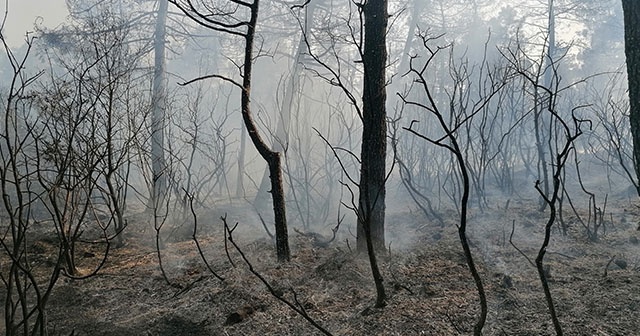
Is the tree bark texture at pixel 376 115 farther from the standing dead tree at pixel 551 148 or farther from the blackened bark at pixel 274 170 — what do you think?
the standing dead tree at pixel 551 148

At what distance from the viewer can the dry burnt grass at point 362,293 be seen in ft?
10.4

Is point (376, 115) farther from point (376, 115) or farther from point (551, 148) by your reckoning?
point (551, 148)

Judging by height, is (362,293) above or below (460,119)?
below

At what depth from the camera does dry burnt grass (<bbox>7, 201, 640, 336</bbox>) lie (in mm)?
3156

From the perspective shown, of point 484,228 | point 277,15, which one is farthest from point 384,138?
point 277,15

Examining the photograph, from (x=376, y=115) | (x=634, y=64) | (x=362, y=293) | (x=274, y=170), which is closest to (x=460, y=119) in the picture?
(x=376, y=115)

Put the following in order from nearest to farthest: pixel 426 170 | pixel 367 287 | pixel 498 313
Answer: pixel 498 313 → pixel 367 287 → pixel 426 170

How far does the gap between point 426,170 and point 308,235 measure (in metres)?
5.86

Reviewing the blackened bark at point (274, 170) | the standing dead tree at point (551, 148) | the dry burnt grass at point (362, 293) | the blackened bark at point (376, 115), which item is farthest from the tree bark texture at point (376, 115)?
the standing dead tree at point (551, 148)

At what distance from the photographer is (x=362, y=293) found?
3.81 m

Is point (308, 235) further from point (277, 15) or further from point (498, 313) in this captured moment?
point (277, 15)

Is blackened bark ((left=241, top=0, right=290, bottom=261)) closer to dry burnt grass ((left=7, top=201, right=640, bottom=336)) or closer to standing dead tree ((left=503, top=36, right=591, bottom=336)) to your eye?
dry burnt grass ((left=7, top=201, right=640, bottom=336))

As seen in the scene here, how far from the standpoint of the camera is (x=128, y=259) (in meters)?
5.69

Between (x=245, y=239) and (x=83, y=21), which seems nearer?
(x=245, y=239)
